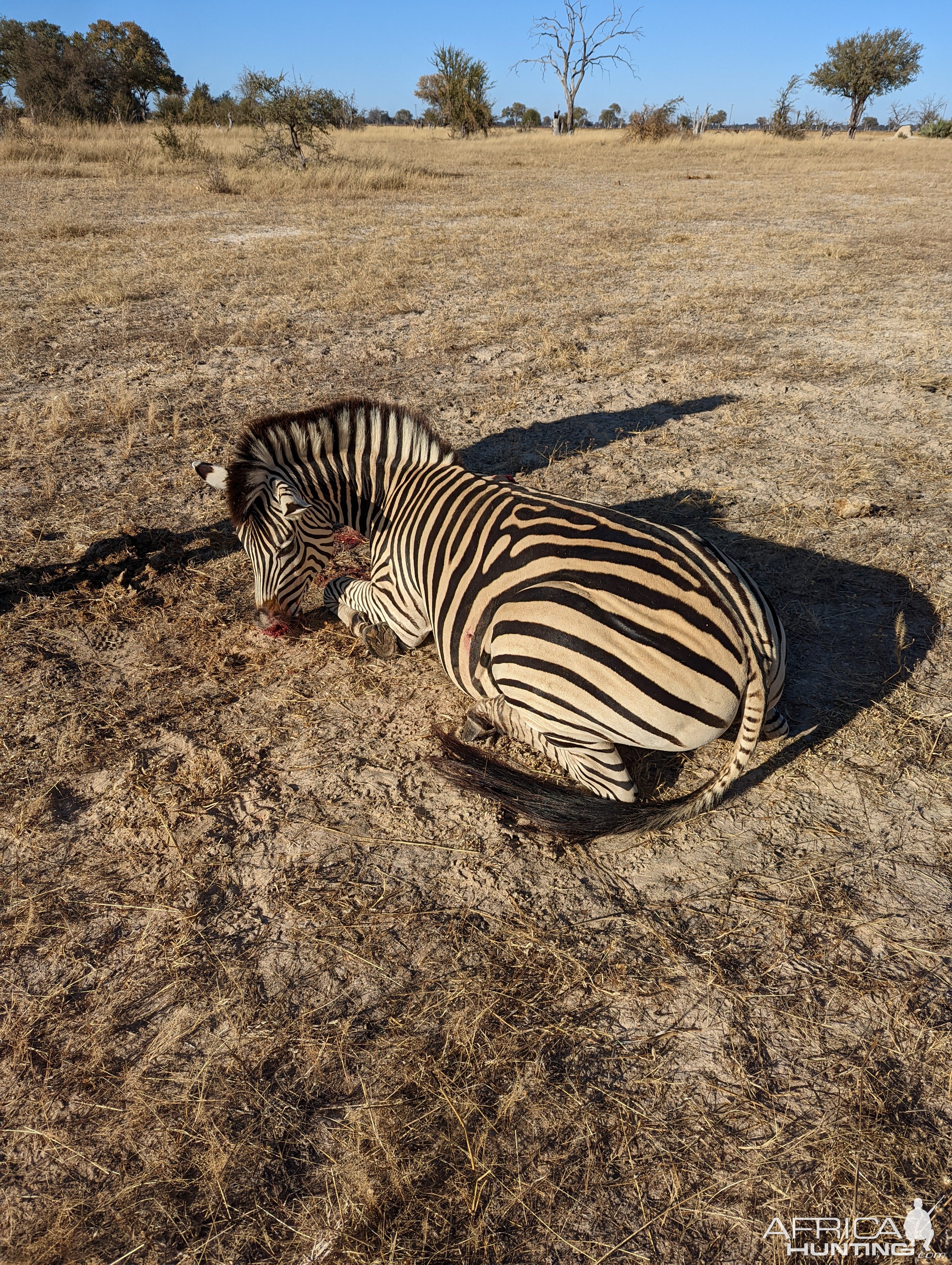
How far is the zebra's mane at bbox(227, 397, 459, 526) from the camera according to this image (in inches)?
156

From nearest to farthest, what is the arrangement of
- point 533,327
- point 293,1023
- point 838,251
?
point 293,1023, point 533,327, point 838,251

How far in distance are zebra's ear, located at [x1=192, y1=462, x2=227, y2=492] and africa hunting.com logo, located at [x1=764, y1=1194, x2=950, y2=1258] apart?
392 cm

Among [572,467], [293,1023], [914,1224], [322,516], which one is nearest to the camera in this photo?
[914,1224]

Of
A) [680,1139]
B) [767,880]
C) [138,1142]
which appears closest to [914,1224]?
[680,1139]

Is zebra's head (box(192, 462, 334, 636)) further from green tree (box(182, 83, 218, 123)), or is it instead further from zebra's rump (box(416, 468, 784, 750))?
green tree (box(182, 83, 218, 123))

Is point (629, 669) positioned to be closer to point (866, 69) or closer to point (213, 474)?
point (213, 474)

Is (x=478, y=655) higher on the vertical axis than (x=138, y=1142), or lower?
higher

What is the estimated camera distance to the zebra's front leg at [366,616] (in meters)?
4.28

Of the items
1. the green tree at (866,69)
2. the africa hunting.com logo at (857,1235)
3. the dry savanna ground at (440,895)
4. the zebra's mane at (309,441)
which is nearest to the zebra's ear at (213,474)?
the zebra's mane at (309,441)

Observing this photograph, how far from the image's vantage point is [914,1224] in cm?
197

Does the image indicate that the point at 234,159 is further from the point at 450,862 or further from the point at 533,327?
the point at 450,862

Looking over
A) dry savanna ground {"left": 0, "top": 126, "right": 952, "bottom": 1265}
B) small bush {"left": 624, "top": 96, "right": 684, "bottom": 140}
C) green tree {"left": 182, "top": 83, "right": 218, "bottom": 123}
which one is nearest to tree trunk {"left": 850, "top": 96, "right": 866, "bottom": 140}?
small bush {"left": 624, "top": 96, "right": 684, "bottom": 140}

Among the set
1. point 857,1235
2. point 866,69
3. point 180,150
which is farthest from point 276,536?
point 866,69

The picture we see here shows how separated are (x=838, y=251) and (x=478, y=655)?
1271cm
